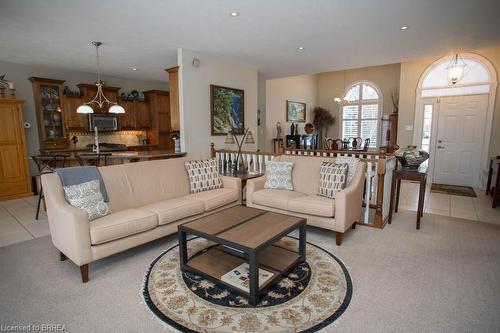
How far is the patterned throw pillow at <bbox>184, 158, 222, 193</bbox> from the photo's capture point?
377 centimetres

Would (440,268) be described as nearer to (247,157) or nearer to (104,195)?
(247,157)

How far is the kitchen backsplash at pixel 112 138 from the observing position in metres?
6.82

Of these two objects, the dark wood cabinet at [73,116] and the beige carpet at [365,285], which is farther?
the dark wood cabinet at [73,116]

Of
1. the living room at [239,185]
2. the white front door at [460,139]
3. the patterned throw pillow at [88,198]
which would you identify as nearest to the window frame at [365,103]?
the living room at [239,185]

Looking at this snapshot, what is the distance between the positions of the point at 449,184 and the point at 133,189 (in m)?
6.70

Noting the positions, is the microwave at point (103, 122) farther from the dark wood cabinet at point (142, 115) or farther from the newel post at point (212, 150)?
the newel post at point (212, 150)

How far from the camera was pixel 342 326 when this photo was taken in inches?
71.4

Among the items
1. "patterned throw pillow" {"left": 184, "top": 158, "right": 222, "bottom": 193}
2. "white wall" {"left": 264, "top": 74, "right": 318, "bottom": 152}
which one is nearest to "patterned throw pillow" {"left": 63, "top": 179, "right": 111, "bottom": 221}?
"patterned throw pillow" {"left": 184, "top": 158, "right": 222, "bottom": 193}

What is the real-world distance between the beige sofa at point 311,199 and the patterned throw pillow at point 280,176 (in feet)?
0.26

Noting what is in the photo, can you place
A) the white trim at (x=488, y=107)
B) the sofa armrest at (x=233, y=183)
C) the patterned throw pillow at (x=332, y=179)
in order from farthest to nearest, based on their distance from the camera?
the white trim at (x=488, y=107), the sofa armrest at (x=233, y=183), the patterned throw pillow at (x=332, y=179)

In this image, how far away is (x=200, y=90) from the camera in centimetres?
491

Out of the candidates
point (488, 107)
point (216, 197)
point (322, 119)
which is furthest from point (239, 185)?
point (322, 119)

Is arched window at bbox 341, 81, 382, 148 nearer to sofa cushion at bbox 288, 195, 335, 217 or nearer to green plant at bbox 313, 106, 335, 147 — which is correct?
green plant at bbox 313, 106, 335, 147

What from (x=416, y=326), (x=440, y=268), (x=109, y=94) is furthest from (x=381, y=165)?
(x=109, y=94)
